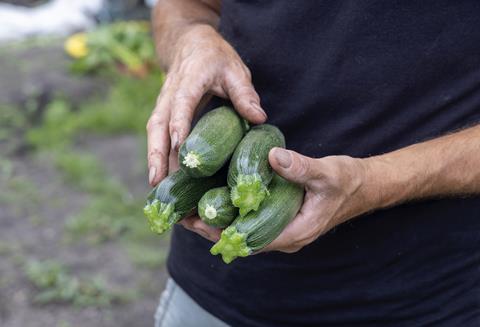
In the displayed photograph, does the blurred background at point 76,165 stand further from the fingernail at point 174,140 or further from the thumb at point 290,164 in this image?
the thumb at point 290,164

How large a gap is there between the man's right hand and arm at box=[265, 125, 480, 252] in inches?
13.9

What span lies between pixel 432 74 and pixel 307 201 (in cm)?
54

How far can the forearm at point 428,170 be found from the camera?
185cm

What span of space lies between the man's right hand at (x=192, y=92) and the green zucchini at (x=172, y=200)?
0.20ft

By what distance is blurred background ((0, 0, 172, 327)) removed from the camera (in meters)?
4.53

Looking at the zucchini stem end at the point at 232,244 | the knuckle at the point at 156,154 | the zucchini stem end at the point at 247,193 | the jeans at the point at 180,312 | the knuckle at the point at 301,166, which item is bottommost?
the jeans at the point at 180,312

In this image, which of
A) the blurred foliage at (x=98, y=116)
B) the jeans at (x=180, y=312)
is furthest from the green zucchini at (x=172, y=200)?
the blurred foliage at (x=98, y=116)

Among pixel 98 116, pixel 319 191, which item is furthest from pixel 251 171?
pixel 98 116

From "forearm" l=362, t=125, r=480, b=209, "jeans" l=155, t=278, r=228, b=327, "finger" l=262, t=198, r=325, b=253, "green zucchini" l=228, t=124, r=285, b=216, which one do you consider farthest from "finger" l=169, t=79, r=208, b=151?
"jeans" l=155, t=278, r=228, b=327

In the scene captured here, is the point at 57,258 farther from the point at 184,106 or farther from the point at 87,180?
the point at 184,106

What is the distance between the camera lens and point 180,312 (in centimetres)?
243

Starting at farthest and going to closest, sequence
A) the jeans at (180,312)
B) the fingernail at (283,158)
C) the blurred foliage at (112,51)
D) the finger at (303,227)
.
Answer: the blurred foliage at (112,51) < the jeans at (180,312) < the finger at (303,227) < the fingernail at (283,158)

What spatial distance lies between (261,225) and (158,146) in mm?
404

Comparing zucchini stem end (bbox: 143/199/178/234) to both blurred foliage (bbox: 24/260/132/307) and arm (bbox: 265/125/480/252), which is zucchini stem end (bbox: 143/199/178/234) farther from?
blurred foliage (bbox: 24/260/132/307)
